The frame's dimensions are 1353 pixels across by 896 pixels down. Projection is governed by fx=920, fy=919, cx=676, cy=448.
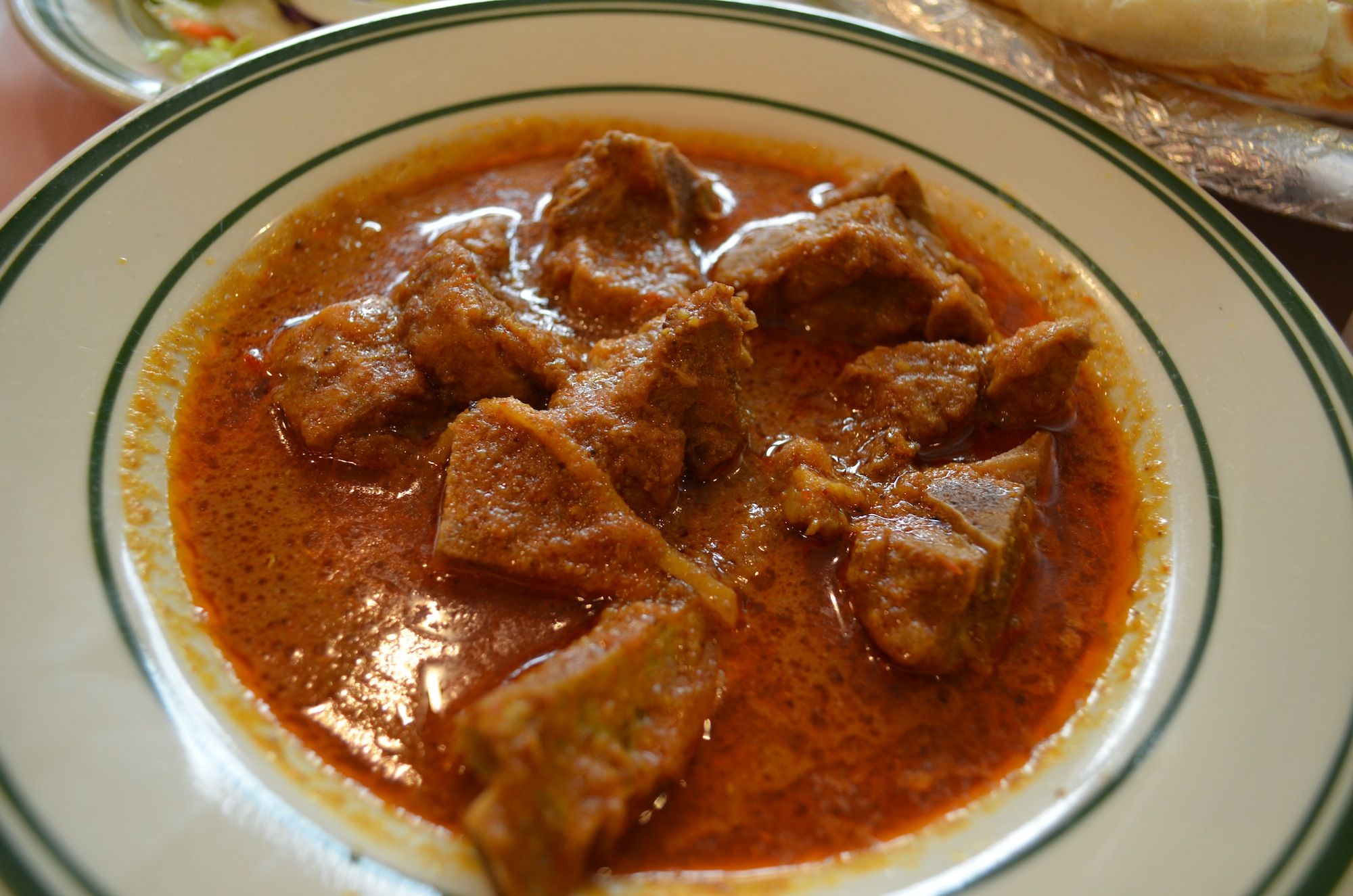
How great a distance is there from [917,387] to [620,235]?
1.26 metres

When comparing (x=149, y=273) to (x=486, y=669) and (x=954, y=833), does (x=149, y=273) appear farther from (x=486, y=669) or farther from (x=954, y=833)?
(x=954, y=833)

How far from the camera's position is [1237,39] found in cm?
361

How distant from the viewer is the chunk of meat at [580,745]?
179 centimetres

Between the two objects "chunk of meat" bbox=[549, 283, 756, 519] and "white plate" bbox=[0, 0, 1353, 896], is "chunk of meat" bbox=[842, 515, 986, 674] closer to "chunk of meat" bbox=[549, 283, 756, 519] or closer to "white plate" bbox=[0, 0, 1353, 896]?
"white plate" bbox=[0, 0, 1353, 896]

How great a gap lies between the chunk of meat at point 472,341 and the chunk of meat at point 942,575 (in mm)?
1093

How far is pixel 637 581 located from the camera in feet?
8.02

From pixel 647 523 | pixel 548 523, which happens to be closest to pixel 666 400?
pixel 647 523

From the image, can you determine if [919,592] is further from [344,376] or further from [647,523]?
[344,376]

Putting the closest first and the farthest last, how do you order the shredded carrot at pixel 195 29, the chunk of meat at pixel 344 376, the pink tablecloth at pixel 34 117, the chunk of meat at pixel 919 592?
the chunk of meat at pixel 919 592 → the chunk of meat at pixel 344 376 → the pink tablecloth at pixel 34 117 → the shredded carrot at pixel 195 29

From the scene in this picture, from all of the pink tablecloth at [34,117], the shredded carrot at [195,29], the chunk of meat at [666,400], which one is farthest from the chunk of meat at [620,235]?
the shredded carrot at [195,29]

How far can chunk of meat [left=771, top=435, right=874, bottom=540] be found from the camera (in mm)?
2660

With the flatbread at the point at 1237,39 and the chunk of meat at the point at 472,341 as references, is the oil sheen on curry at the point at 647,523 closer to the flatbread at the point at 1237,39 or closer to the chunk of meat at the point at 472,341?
the chunk of meat at the point at 472,341

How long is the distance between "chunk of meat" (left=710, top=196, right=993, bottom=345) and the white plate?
0.49m

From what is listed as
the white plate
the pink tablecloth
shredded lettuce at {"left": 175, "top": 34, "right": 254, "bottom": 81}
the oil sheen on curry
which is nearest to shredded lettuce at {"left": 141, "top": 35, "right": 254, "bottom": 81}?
shredded lettuce at {"left": 175, "top": 34, "right": 254, "bottom": 81}
